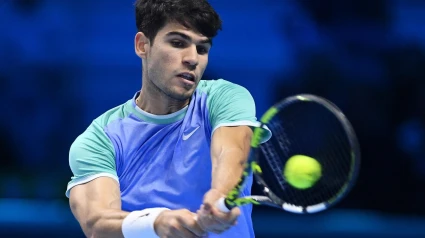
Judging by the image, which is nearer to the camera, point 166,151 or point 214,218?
point 214,218

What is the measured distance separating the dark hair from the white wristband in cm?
89

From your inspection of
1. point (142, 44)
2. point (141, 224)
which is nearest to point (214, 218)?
point (141, 224)

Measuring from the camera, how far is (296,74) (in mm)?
6602

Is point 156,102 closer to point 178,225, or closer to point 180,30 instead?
point 180,30

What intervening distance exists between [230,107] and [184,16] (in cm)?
47

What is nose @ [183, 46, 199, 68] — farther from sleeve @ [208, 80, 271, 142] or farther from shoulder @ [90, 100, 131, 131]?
shoulder @ [90, 100, 131, 131]

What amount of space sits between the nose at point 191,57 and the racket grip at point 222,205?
0.84m

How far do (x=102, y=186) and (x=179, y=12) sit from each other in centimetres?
85

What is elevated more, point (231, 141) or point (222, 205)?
point (231, 141)

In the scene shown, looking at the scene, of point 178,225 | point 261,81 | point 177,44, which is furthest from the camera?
point 261,81

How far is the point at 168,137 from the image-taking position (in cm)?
400

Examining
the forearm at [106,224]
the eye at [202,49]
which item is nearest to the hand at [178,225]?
the forearm at [106,224]

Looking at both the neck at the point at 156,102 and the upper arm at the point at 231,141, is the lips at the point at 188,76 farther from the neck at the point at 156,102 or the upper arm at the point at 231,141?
the upper arm at the point at 231,141

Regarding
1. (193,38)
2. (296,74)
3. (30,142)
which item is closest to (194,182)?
(193,38)
